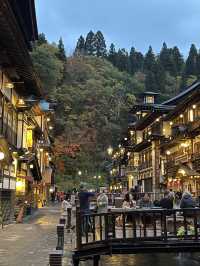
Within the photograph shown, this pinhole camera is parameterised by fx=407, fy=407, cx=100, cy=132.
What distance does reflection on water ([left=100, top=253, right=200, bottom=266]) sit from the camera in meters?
15.2

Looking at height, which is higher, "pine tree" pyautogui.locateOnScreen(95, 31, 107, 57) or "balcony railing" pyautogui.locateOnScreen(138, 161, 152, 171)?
"pine tree" pyautogui.locateOnScreen(95, 31, 107, 57)

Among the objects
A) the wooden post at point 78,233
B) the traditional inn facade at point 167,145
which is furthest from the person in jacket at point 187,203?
the traditional inn facade at point 167,145

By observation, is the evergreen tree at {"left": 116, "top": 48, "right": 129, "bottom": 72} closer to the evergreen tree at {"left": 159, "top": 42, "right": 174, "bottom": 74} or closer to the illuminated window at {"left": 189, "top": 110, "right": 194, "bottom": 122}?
the evergreen tree at {"left": 159, "top": 42, "right": 174, "bottom": 74}

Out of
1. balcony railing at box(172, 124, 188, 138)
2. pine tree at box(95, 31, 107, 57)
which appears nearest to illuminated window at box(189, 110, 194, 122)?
balcony railing at box(172, 124, 188, 138)

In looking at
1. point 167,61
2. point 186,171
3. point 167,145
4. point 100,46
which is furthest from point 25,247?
point 100,46

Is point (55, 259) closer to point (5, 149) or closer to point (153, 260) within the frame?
point (153, 260)

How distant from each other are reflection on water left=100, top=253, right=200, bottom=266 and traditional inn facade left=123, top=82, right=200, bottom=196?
26.2 metres

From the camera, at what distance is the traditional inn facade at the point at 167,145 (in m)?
45.3

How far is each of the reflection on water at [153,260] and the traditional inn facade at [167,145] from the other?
86.0 ft

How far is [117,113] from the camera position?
337 ft

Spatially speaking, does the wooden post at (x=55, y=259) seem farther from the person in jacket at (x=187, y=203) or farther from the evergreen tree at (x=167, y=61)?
the evergreen tree at (x=167, y=61)

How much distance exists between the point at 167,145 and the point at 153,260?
1574 inches

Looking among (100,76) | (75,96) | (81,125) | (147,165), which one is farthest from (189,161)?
(100,76)

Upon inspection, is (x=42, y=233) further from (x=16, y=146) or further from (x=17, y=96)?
(x=17, y=96)
